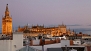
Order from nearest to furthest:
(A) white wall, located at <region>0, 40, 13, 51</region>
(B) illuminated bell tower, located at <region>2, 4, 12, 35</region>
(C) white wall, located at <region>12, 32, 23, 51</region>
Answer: (A) white wall, located at <region>0, 40, 13, 51</region>, (C) white wall, located at <region>12, 32, 23, 51</region>, (B) illuminated bell tower, located at <region>2, 4, 12, 35</region>

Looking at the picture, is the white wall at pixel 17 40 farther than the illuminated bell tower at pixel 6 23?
No

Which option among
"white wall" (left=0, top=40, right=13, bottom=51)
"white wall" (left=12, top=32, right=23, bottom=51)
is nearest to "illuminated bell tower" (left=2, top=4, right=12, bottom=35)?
"white wall" (left=12, top=32, right=23, bottom=51)

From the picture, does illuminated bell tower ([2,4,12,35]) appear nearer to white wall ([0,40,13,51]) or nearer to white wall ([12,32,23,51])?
white wall ([12,32,23,51])

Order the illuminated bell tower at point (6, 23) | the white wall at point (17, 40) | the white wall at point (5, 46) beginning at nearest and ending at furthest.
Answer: the white wall at point (5, 46) → the white wall at point (17, 40) → the illuminated bell tower at point (6, 23)

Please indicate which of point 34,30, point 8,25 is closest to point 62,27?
point 34,30

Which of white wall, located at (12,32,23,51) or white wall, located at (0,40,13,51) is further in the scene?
white wall, located at (12,32,23,51)

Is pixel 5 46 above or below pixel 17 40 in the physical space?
below

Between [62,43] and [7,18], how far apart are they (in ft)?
348

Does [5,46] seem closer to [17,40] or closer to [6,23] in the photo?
[17,40]

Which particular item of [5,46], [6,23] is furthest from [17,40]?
[6,23]


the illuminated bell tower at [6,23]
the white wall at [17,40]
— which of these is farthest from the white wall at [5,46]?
the illuminated bell tower at [6,23]

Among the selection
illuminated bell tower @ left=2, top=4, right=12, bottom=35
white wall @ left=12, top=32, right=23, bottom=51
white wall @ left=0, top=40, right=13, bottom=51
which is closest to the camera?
white wall @ left=0, top=40, right=13, bottom=51

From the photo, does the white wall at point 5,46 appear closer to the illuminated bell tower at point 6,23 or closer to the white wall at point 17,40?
the white wall at point 17,40

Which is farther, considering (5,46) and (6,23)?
(6,23)
